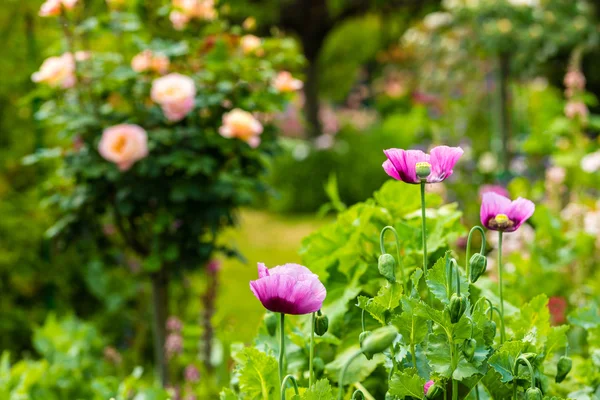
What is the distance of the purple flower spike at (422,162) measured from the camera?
91cm

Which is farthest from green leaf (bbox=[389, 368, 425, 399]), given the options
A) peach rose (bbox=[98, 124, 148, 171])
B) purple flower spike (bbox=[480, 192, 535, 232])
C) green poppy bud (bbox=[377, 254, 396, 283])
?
peach rose (bbox=[98, 124, 148, 171])

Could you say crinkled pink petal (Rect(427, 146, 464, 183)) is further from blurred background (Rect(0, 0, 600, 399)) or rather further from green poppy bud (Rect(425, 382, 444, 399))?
blurred background (Rect(0, 0, 600, 399))

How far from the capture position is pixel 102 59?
2402 mm

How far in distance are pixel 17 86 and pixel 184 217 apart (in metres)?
1.26

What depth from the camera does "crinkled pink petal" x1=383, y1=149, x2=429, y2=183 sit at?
91 centimetres

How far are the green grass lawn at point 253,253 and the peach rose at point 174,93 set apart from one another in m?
0.84

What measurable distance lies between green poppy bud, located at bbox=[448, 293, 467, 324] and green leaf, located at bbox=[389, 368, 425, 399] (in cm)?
9

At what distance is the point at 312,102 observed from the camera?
370 inches

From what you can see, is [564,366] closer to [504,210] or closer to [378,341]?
[504,210]

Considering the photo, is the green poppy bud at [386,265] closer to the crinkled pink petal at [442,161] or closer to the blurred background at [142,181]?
the crinkled pink petal at [442,161]

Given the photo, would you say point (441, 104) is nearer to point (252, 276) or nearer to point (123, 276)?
point (252, 276)

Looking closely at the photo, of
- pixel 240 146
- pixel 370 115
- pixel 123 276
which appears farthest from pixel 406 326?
pixel 370 115

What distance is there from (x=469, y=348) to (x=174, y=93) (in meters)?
1.51

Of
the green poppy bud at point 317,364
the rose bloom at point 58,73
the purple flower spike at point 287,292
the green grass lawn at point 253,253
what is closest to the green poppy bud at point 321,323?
the purple flower spike at point 287,292
